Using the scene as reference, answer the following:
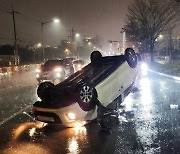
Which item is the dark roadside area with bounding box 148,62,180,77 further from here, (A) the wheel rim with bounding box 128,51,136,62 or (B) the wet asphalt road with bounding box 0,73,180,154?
(B) the wet asphalt road with bounding box 0,73,180,154

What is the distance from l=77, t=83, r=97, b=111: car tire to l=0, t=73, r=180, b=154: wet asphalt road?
2.12ft

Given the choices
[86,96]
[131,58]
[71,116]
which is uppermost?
[131,58]

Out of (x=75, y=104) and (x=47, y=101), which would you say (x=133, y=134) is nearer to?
(x=75, y=104)

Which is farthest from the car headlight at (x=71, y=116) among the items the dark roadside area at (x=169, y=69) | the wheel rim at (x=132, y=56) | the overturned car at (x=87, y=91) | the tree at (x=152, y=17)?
the tree at (x=152, y=17)

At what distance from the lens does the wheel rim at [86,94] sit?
6857 millimetres

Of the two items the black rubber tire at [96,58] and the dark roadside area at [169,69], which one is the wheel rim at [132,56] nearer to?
the black rubber tire at [96,58]

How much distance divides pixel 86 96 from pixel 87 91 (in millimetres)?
125

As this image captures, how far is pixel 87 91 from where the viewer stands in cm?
695

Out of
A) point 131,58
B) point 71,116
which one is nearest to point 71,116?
point 71,116

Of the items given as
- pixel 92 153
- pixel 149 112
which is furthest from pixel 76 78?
pixel 92 153

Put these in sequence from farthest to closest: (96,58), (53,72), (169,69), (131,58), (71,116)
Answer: (169,69) < (53,72) < (96,58) < (131,58) < (71,116)

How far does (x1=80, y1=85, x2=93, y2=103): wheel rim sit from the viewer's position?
6857 mm

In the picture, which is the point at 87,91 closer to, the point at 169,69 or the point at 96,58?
the point at 96,58

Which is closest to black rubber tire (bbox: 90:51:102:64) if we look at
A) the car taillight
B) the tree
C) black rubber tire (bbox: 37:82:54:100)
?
black rubber tire (bbox: 37:82:54:100)
